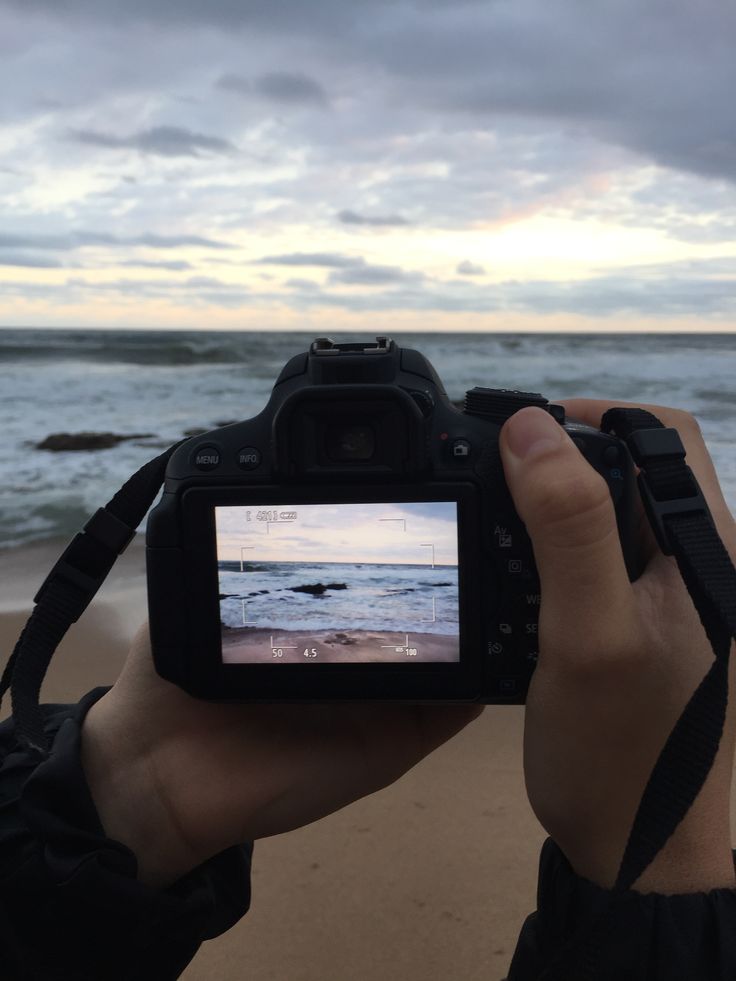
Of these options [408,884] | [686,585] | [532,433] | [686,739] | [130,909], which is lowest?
[408,884]

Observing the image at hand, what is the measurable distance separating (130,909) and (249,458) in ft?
1.54

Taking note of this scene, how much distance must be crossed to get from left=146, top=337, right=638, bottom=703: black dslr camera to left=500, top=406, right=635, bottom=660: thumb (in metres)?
0.10

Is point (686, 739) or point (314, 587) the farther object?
point (314, 587)

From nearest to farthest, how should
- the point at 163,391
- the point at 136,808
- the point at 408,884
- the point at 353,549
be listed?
the point at 353,549 → the point at 136,808 → the point at 408,884 → the point at 163,391

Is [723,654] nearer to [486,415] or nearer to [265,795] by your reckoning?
[486,415]

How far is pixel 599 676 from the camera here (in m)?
0.76

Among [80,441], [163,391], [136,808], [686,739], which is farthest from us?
[163,391]

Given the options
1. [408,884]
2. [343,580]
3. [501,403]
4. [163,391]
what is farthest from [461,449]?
[163,391]

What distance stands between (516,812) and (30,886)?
3.57 ft

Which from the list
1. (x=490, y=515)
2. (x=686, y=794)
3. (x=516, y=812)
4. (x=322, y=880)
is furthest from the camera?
(x=516, y=812)

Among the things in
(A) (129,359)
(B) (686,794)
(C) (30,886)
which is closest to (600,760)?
(B) (686,794)

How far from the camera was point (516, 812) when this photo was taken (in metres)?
1.76

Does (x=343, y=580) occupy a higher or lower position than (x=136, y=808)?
higher

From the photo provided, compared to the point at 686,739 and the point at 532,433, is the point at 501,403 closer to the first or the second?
the point at 532,433
